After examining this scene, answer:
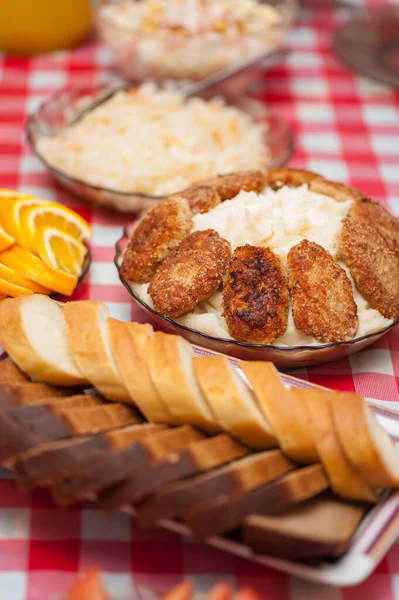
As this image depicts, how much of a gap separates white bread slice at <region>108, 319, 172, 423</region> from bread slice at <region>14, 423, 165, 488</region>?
6.8 inches

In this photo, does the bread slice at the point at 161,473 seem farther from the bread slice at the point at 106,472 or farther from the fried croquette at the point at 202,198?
the fried croquette at the point at 202,198

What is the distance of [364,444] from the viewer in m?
1.58

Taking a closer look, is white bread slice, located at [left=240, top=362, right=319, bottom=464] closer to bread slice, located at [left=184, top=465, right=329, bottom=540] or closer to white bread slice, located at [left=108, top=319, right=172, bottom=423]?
bread slice, located at [left=184, top=465, right=329, bottom=540]

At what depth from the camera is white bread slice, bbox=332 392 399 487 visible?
5.18 feet

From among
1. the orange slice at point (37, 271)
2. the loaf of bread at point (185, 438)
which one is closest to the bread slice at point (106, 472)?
the loaf of bread at point (185, 438)

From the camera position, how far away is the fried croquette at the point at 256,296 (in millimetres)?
2061

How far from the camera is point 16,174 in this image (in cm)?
323

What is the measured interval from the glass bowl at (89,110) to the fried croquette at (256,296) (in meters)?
0.74

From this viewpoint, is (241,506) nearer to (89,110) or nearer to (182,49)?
(89,110)

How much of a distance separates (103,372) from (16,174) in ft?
5.75

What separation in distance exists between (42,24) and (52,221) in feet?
6.38

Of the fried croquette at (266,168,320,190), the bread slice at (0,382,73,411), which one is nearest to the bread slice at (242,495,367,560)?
the bread slice at (0,382,73,411)

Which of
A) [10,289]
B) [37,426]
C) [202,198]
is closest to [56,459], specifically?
[37,426]

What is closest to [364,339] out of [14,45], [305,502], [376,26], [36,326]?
[305,502]
